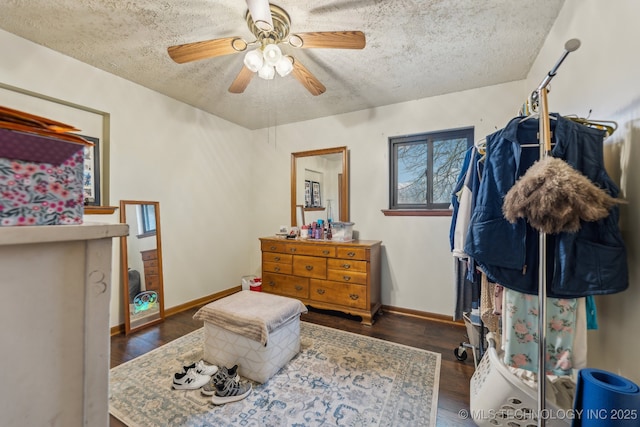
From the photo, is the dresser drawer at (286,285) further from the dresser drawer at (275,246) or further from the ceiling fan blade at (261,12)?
the ceiling fan blade at (261,12)

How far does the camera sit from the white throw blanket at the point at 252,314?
1.69m

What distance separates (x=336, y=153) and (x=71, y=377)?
3.02m

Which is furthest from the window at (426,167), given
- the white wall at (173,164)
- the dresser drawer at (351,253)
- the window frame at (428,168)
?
the white wall at (173,164)

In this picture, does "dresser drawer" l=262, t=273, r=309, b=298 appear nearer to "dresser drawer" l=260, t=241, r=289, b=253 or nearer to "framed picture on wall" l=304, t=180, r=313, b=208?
"dresser drawer" l=260, t=241, r=289, b=253

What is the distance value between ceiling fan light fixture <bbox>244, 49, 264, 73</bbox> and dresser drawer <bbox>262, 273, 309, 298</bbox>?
2.12 metres

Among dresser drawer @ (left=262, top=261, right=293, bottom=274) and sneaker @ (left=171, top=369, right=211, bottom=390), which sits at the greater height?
dresser drawer @ (left=262, top=261, right=293, bottom=274)

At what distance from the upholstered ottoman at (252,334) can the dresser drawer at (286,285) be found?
0.88 metres

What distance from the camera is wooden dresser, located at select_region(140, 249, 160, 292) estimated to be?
2.61 m

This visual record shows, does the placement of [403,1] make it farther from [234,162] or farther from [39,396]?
[234,162]

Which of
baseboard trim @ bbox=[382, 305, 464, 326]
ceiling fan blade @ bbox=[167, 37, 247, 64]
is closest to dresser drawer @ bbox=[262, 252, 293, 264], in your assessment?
baseboard trim @ bbox=[382, 305, 464, 326]

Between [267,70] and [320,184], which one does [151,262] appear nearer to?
[320,184]

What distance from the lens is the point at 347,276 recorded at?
265 cm

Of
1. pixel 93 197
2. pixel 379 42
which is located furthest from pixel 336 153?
pixel 93 197

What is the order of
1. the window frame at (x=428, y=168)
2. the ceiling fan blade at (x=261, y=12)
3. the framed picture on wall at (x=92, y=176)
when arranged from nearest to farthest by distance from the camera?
1. the ceiling fan blade at (x=261, y=12)
2. the framed picture on wall at (x=92, y=176)
3. the window frame at (x=428, y=168)
